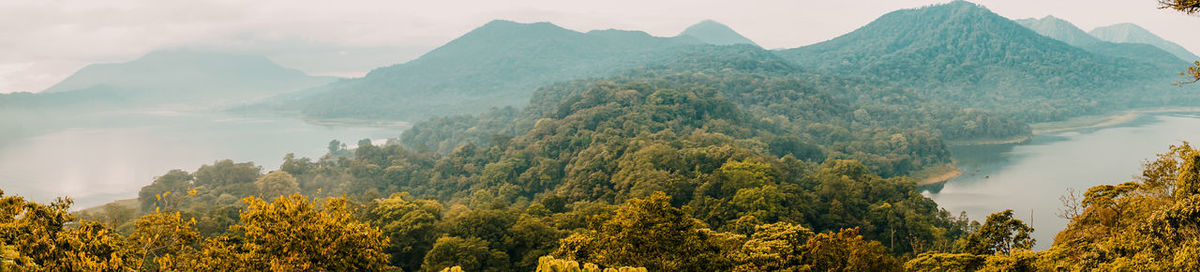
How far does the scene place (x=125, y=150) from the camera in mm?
122438

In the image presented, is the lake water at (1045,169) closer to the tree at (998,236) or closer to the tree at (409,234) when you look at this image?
the tree at (998,236)

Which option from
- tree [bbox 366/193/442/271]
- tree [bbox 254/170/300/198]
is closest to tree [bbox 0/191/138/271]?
tree [bbox 366/193/442/271]

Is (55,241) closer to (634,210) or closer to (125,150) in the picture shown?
(634,210)

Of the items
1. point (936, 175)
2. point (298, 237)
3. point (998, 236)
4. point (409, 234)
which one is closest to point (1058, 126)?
point (936, 175)

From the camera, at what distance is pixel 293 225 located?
385 inches

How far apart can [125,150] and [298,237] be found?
14947cm

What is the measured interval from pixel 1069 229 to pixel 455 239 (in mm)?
21221

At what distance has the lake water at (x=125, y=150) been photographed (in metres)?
81.5

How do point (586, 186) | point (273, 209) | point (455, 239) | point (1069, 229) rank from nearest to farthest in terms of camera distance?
point (273, 209)
point (1069, 229)
point (455, 239)
point (586, 186)

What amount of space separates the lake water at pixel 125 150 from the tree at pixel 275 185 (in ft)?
83.0

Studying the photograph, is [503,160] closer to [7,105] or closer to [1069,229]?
[1069,229]

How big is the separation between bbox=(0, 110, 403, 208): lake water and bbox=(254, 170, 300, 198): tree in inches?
995

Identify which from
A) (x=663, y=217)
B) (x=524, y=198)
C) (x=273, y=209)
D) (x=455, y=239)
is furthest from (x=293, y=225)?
(x=524, y=198)

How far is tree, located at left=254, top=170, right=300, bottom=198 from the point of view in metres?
50.2
